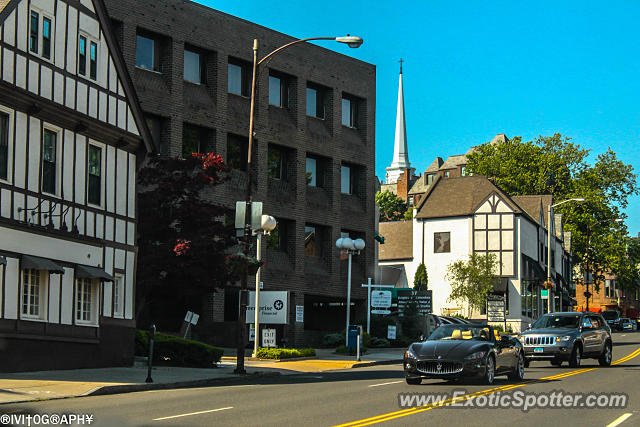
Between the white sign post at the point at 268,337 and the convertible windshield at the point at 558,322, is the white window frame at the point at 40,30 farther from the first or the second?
the convertible windshield at the point at 558,322

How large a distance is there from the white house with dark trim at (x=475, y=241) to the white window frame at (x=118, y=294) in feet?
130

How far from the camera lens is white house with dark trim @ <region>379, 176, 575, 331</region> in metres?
67.2

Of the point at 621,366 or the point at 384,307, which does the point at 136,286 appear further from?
the point at 621,366

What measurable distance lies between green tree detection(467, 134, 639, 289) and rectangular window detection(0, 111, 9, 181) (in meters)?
64.8

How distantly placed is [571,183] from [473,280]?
1032 inches

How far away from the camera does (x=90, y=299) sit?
26703mm

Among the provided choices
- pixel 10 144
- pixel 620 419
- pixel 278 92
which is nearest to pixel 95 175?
pixel 10 144

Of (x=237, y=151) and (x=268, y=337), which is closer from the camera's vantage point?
(x=268, y=337)

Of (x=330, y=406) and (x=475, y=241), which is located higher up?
(x=475, y=241)

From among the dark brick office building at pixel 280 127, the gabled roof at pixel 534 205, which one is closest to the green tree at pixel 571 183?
the gabled roof at pixel 534 205

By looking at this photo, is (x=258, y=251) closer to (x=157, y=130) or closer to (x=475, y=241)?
(x=157, y=130)

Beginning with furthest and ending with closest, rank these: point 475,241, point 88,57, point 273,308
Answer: point 475,241 < point 273,308 < point 88,57

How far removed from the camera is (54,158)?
25.3 metres

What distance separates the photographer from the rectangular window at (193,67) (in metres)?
42.5
